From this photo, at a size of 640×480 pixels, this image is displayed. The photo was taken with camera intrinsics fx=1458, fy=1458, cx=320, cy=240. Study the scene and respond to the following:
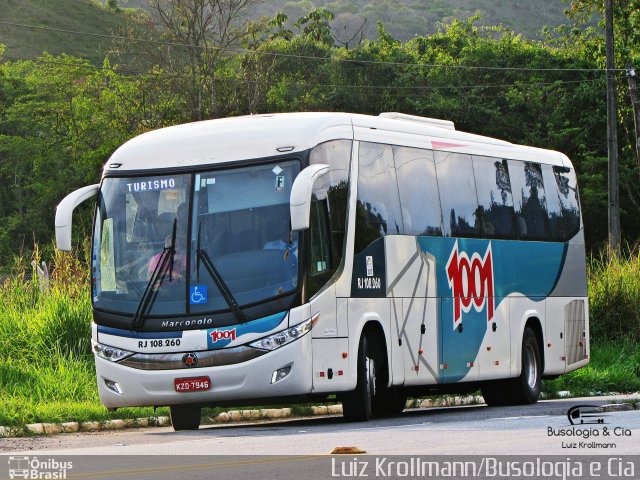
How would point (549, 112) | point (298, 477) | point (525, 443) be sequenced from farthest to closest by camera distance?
point (549, 112) → point (525, 443) → point (298, 477)

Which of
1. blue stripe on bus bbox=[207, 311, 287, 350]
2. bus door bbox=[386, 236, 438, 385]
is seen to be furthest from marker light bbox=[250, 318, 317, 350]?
bus door bbox=[386, 236, 438, 385]

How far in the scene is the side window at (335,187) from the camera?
56.6 feet

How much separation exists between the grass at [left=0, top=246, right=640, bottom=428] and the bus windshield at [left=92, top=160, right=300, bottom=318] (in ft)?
7.37

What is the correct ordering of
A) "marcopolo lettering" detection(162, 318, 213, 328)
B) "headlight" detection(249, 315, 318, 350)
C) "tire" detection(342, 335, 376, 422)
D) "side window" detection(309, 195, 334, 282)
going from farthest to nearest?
"tire" detection(342, 335, 376, 422) < "side window" detection(309, 195, 334, 282) < "marcopolo lettering" detection(162, 318, 213, 328) < "headlight" detection(249, 315, 318, 350)

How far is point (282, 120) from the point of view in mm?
17469

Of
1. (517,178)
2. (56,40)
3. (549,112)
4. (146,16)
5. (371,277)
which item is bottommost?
(371,277)

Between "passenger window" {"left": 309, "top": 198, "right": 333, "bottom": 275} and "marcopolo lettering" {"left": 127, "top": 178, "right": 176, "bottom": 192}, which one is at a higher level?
"marcopolo lettering" {"left": 127, "top": 178, "right": 176, "bottom": 192}

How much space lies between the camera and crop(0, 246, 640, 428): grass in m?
19.0

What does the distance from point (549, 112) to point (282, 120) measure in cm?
5442

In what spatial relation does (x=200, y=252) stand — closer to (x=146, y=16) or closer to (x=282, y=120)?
(x=282, y=120)

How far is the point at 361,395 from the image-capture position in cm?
1759

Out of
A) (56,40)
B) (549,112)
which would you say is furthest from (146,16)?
(56,40)

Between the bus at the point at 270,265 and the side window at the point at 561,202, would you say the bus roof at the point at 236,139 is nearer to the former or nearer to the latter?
the bus at the point at 270,265

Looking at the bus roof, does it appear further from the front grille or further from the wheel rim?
the wheel rim
